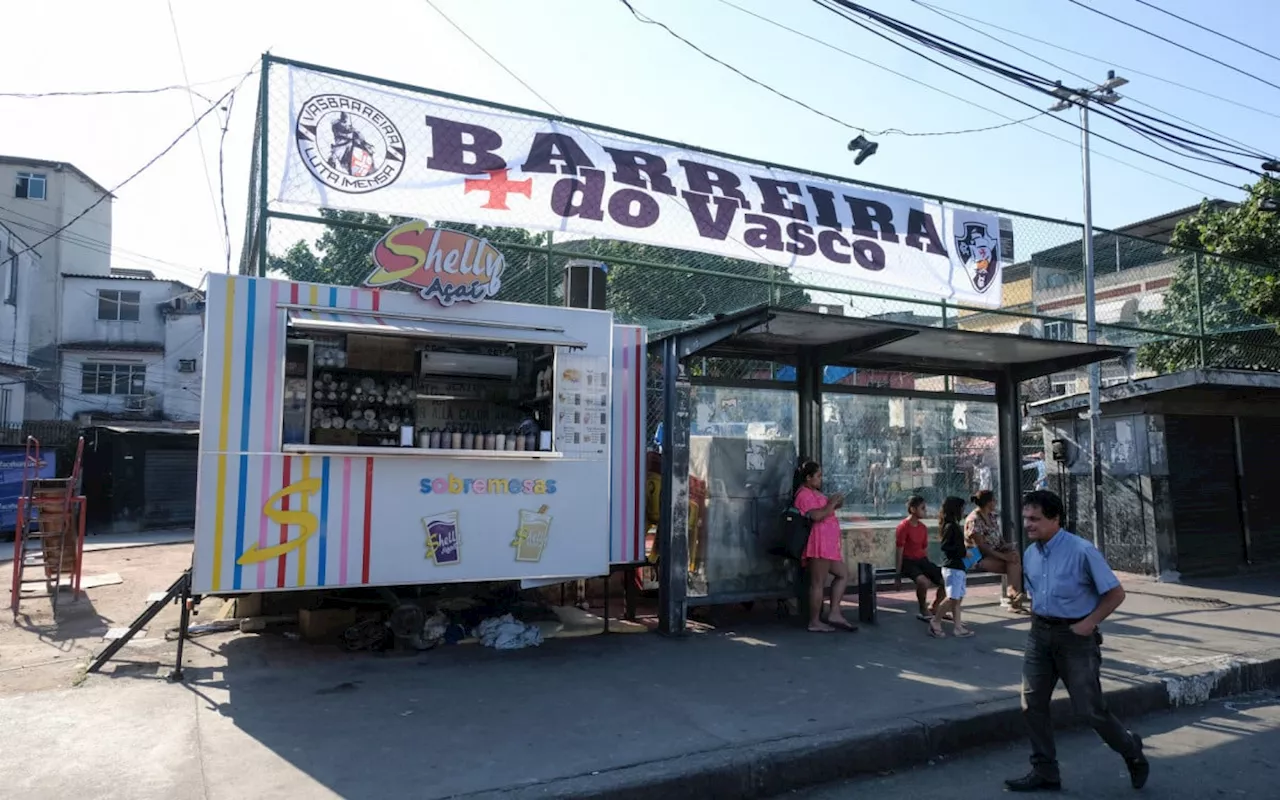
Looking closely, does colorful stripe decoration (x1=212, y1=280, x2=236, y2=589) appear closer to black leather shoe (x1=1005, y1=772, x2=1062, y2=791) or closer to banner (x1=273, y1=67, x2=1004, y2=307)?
banner (x1=273, y1=67, x2=1004, y2=307)

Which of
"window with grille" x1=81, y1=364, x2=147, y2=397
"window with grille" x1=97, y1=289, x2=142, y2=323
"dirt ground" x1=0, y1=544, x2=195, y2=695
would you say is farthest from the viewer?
"window with grille" x1=97, y1=289, x2=142, y2=323

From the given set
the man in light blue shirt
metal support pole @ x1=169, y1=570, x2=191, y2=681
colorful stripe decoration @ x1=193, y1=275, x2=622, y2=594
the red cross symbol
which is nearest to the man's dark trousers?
the man in light blue shirt

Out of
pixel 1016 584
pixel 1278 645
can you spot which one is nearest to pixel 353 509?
pixel 1016 584

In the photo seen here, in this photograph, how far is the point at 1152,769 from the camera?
16.7 ft

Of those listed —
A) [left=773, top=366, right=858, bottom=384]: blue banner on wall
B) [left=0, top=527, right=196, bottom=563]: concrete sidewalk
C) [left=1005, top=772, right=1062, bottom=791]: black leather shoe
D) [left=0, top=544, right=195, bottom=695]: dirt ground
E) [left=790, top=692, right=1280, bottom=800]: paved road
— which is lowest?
[left=790, top=692, right=1280, bottom=800]: paved road

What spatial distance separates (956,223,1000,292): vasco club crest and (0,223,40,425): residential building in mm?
29292

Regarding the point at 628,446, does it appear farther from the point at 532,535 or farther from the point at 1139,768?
the point at 1139,768

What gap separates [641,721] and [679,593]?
2.56 meters

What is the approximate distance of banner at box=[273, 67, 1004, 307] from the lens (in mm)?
7562

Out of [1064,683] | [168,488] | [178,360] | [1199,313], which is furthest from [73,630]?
[178,360]

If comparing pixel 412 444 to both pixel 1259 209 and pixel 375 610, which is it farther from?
pixel 1259 209

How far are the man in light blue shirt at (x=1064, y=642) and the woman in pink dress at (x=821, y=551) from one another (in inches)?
130

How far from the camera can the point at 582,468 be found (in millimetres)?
7535

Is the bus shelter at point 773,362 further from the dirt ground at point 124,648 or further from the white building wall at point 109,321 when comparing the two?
the white building wall at point 109,321
